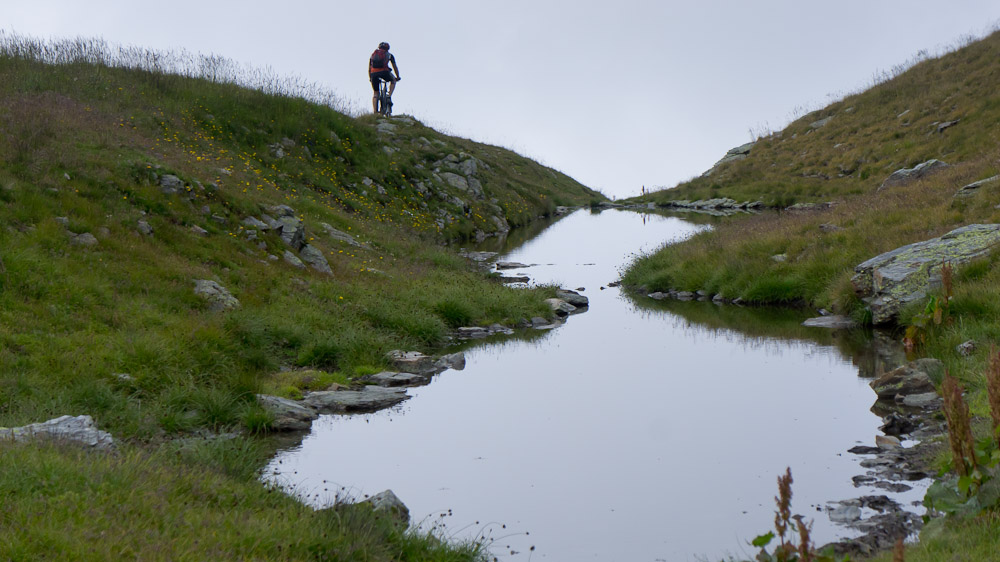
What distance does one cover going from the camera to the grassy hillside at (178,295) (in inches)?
214

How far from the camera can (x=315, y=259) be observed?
55.6 ft

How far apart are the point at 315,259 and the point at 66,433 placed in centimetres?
1051

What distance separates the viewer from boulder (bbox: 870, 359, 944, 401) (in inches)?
401

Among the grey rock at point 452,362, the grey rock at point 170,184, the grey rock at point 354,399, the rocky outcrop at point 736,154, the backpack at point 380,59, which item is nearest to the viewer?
the grey rock at point 354,399

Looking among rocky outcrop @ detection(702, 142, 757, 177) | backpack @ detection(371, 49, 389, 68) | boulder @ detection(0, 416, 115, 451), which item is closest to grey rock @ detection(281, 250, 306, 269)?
boulder @ detection(0, 416, 115, 451)

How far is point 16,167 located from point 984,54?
44.7 meters

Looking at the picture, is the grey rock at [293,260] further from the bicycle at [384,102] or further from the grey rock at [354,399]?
the bicycle at [384,102]

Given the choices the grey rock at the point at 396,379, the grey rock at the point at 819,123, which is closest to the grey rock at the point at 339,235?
the grey rock at the point at 396,379

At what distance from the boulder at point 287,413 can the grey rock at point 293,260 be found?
642 centimetres

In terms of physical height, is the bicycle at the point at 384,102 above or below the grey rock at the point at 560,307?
above

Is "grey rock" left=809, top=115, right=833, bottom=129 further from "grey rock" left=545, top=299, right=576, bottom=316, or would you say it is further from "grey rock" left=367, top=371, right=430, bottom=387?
"grey rock" left=367, top=371, right=430, bottom=387

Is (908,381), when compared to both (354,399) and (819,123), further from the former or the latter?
(819,123)

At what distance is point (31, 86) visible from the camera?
20891 mm

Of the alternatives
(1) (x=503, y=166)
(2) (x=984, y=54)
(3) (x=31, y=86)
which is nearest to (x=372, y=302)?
(3) (x=31, y=86)
